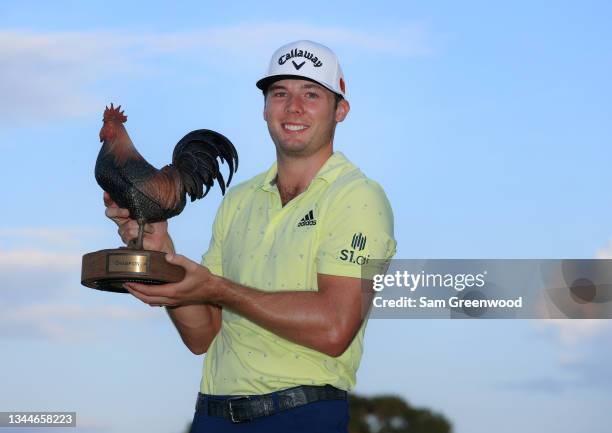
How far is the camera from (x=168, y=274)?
634cm

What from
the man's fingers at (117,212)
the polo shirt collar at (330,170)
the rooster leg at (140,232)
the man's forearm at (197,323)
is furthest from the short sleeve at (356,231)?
the man's fingers at (117,212)

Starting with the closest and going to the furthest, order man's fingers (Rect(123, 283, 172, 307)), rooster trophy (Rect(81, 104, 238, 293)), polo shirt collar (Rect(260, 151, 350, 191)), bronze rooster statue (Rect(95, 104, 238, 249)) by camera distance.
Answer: man's fingers (Rect(123, 283, 172, 307)) < rooster trophy (Rect(81, 104, 238, 293)) < polo shirt collar (Rect(260, 151, 350, 191)) < bronze rooster statue (Rect(95, 104, 238, 249))

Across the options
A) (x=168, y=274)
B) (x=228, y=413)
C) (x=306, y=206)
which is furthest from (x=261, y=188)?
(x=228, y=413)

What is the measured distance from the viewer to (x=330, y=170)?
22.2 ft

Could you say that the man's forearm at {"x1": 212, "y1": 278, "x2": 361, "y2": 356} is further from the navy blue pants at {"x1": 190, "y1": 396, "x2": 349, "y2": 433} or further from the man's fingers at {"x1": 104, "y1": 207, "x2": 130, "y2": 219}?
the man's fingers at {"x1": 104, "y1": 207, "x2": 130, "y2": 219}

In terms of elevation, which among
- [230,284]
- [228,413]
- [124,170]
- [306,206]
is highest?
[124,170]

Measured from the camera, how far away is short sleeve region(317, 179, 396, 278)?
247 inches

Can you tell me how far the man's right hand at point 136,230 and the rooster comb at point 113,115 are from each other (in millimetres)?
677

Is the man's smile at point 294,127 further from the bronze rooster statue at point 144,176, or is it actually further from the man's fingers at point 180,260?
the man's fingers at point 180,260

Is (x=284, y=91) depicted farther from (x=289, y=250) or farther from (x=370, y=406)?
(x=370, y=406)

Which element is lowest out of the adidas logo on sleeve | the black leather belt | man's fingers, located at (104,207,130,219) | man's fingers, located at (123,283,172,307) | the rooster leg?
the black leather belt

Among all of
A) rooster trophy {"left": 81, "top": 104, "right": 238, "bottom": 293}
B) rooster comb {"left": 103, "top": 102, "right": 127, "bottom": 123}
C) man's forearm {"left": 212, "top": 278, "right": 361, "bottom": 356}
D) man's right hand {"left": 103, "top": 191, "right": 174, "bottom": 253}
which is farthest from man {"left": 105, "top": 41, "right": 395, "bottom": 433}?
rooster comb {"left": 103, "top": 102, "right": 127, "bottom": 123}

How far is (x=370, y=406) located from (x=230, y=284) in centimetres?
2762

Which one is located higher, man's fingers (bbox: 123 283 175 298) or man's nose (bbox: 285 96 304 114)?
man's nose (bbox: 285 96 304 114)
